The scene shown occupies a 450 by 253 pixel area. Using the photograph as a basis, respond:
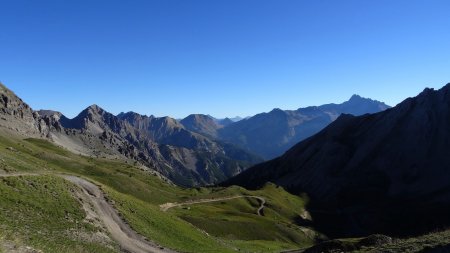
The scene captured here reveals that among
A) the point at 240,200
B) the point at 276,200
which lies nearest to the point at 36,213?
the point at 240,200

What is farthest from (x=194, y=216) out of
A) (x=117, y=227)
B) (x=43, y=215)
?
(x=43, y=215)

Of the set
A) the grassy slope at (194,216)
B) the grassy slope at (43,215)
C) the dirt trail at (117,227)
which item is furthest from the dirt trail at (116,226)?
the grassy slope at (43,215)

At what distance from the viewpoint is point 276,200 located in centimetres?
18088

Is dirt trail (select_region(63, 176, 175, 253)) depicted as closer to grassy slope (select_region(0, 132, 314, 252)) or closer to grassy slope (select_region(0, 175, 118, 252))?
grassy slope (select_region(0, 132, 314, 252))

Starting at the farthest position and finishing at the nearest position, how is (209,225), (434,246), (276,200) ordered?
(276,200) → (209,225) → (434,246)

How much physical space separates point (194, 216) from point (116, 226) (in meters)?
58.8

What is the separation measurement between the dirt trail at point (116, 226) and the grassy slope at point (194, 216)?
1.77 m

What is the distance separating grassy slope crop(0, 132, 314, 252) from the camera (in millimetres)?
61844

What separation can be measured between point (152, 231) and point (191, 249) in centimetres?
597

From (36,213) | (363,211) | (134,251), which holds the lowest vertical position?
(363,211)

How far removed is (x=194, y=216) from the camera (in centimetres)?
11162

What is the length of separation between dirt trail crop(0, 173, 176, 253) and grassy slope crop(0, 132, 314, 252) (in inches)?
69.5

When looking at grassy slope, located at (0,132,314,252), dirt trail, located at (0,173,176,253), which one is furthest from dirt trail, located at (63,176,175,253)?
grassy slope, located at (0,132,314,252)

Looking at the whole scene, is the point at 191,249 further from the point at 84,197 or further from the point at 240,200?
the point at 240,200
